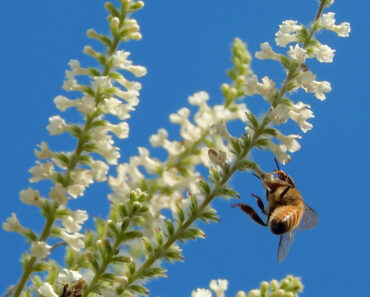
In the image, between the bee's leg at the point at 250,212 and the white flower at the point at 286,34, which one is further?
the bee's leg at the point at 250,212

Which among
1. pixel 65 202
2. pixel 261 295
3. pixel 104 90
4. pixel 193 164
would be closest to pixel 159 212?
pixel 193 164

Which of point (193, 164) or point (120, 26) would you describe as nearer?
point (193, 164)

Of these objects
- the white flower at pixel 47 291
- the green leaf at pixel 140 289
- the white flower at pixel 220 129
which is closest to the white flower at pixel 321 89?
the white flower at pixel 220 129

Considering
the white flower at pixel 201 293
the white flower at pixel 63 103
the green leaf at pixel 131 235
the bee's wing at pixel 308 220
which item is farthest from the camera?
the bee's wing at pixel 308 220

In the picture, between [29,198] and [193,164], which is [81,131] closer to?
[29,198]

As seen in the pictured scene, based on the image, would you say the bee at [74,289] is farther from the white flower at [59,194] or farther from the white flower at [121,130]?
the white flower at [121,130]

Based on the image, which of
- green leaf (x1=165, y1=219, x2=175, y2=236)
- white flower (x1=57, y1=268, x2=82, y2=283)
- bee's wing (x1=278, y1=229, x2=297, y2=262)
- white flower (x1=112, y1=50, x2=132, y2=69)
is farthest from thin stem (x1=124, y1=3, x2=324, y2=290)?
bee's wing (x1=278, y1=229, x2=297, y2=262)

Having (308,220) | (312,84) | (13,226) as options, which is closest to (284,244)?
(308,220)
